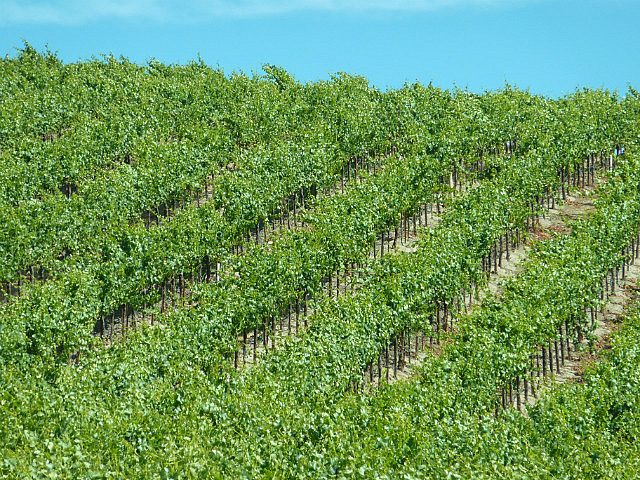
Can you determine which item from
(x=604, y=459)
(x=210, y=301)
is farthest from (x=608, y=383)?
(x=210, y=301)

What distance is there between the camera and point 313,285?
32500 millimetres

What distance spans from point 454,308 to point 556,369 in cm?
491

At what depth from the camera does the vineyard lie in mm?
21344

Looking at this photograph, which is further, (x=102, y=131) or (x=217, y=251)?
(x=102, y=131)

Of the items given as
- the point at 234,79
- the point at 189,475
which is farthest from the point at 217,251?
Result: the point at 234,79

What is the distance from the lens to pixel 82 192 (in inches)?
1517

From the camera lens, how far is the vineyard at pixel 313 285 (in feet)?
70.0

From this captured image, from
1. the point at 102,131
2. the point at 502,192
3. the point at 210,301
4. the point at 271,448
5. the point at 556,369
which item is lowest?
the point at 556,369

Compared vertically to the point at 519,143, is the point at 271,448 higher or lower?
lower

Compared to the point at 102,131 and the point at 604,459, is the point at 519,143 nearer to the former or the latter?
the point at 102,131

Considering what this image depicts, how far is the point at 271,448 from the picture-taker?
20234 millimetres

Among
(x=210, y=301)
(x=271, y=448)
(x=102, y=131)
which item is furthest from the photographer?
(x=102, y=131)

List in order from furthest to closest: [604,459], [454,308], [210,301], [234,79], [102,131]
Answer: [234,79] < [102,131] < [454,308] < [210,301] < [604,459]

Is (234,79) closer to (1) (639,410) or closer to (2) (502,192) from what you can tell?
(2) (502,192)
